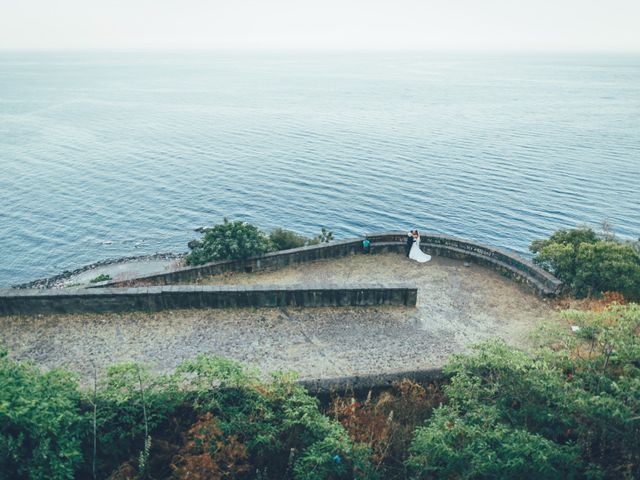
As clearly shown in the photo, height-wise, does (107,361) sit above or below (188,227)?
above

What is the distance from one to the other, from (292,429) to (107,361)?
610 cm

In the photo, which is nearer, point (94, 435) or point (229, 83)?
point (94, 435)

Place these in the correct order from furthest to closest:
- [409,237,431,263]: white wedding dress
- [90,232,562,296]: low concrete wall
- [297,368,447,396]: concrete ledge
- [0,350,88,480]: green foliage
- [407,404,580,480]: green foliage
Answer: [409,237,431,263]: white wedding dress, [90,232,562,296]: low concrete wall, [297,368,447,396]: concrete ledge, [407,404,580,480]: green foliage, [0,350,88,480]: green foliage

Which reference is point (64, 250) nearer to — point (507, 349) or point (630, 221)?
point (507, 349)

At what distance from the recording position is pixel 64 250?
3906cm

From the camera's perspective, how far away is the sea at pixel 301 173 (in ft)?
138

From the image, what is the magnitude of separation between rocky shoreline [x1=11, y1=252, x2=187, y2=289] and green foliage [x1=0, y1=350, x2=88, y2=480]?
84.2 feet

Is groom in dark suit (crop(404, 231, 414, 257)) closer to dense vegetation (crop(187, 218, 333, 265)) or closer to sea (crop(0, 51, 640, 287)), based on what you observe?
dense vegetation (crop(187, 218, 333, 265))

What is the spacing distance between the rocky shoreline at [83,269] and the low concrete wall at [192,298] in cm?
1875

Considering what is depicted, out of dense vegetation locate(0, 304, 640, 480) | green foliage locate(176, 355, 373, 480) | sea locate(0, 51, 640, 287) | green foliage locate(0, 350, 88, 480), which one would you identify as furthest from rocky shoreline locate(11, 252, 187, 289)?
green foliage locate(176, 355, 373, 480)

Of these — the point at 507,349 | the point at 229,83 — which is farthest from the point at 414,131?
the point at 229,83

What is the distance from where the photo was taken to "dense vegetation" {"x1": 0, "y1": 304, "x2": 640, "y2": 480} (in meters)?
9.20

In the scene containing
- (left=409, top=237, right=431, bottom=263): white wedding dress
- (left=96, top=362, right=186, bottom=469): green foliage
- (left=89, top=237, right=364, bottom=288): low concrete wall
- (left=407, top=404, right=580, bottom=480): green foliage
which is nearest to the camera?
(left=407, top=404, right=580, bottom=480): green foliage

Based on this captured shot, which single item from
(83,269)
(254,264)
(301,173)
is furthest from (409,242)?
(301,173)
